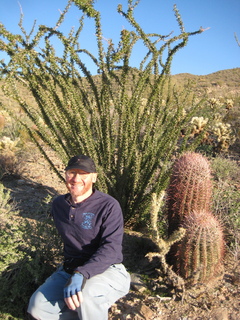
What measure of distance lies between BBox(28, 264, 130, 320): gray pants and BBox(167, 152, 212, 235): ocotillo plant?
95 cm

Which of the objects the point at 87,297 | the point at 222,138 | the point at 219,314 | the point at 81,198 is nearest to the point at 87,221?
the point at 81,198

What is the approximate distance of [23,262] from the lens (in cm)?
324

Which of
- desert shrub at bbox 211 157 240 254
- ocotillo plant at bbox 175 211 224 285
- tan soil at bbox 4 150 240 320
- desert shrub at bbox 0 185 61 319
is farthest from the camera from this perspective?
desert shrub at bbox 211 157 240 254

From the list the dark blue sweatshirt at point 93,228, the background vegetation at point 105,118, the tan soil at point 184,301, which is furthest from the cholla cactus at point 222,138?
the dark blue sweatshirt at point 93,228

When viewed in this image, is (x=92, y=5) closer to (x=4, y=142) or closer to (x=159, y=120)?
(x=159, y=120)

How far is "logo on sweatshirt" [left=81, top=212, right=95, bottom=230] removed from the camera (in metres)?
2.75

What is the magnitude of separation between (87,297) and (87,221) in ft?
1.98

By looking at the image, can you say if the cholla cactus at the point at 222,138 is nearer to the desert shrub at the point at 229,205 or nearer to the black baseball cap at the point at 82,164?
the desert shrub at the point at 229,205

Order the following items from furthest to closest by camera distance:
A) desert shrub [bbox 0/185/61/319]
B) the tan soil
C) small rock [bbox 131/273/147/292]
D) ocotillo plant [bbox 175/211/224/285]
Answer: small rock [bbox 131/273/147/292], desert shrub [bbox 0/185/61/319], ocotillo plant [bbox 175/211/224/285], the tan soil

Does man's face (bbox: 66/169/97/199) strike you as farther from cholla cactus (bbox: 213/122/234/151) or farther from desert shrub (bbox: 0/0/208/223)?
cholla cactus (bbox: 213/122/234/151)

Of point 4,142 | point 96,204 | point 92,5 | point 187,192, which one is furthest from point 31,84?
point 4,142

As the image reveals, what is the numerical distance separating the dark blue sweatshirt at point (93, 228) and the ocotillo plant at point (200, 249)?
627 mm

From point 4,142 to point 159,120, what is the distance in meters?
4.95

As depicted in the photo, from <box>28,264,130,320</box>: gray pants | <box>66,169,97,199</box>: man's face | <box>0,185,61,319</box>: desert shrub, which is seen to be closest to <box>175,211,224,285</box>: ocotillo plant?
<box>28,264,130,320</box>: gray pants
